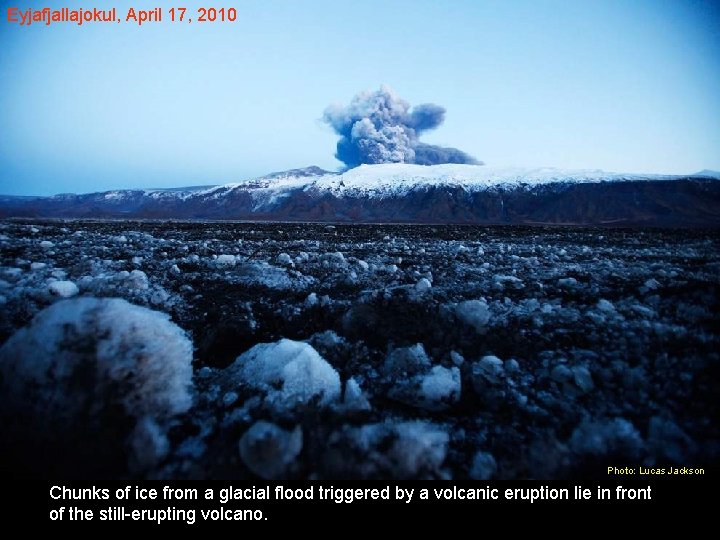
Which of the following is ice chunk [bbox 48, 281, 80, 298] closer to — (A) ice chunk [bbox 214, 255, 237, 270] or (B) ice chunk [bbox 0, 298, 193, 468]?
(B) ice chunk [bbox 0, 298, 193, 468]

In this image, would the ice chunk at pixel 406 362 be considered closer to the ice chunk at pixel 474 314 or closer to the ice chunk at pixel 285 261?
the ice chunk at pixel 474 314

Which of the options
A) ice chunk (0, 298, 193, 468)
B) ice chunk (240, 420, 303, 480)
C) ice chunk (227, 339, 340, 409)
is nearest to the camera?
ice chunk (240, 420, 303, 480)

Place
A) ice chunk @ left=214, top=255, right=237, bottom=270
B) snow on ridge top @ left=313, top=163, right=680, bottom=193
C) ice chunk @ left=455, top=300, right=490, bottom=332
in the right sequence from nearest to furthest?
ice chunk @ left=455, top=300, right=490, bottom=332 < ice chunk @ left=214, top=255, right=237, bottom=270 < snow on ridge top @ left=313, top=163, right=680, bottom=193

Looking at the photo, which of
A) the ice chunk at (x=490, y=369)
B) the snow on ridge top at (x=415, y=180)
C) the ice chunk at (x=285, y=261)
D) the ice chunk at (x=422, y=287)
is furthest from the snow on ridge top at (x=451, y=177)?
the ice chunk at (x=490, y=369)

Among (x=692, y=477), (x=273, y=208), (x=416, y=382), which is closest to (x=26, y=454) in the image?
(x=416, y=382)

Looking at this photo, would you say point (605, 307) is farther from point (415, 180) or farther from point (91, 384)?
point (415, 180)

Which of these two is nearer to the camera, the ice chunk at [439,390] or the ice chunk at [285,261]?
the ice chunk at [439,390]

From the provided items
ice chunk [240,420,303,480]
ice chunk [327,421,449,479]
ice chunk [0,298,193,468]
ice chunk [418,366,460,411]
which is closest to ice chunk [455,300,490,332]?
ice chunk [418,366,460,411]

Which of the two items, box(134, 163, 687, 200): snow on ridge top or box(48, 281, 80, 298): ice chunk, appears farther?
box(134, 163, 687, 200): snow on ridge top
